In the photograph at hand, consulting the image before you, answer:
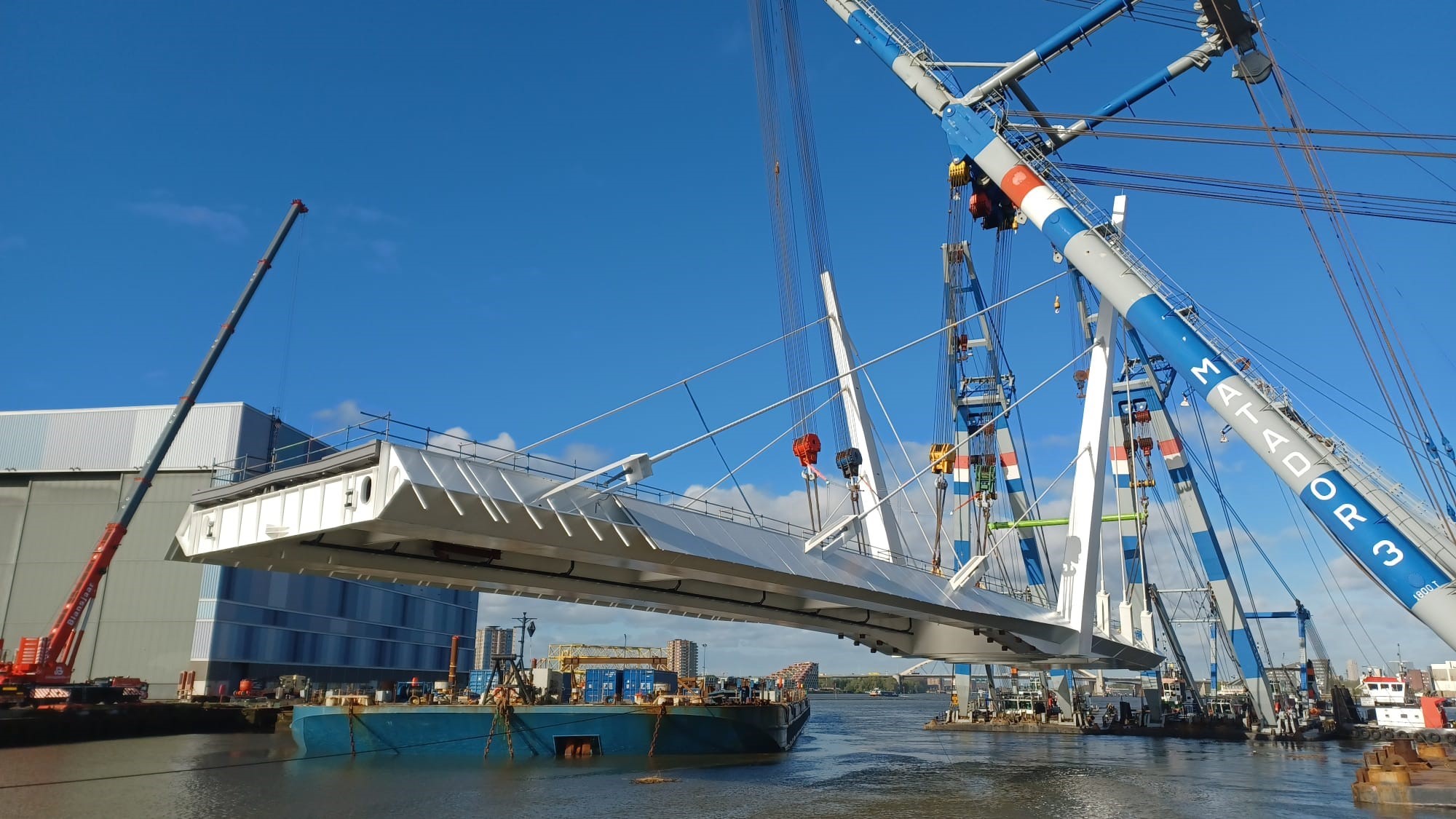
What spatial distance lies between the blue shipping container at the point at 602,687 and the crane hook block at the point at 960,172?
1159 inches

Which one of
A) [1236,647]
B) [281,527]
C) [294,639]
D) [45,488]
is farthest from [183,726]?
[1236,647]

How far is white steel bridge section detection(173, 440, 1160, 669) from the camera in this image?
20.1 m

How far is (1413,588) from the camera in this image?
22.9 m

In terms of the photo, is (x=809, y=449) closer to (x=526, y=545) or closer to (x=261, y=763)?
(x=526, y=545)

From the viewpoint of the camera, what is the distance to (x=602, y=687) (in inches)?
1871

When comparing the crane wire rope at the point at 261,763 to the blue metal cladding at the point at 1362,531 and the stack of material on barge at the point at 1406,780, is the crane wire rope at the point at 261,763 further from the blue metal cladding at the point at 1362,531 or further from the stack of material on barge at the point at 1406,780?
the blue metal cladding at the point at 1362,531

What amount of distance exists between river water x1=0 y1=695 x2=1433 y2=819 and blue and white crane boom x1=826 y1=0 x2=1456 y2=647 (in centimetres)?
824

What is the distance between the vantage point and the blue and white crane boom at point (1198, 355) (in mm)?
23141

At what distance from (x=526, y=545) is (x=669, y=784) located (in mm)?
14524

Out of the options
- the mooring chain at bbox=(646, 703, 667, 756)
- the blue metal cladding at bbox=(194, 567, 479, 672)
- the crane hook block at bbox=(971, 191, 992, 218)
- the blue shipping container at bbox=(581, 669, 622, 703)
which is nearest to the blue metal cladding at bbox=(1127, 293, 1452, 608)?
the crane hook block at bbox=(971, 191, 992, 218)

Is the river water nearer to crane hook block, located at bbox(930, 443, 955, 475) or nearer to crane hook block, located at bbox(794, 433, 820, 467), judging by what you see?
crane hook block, located at bbox(794, 433, 820, 467)

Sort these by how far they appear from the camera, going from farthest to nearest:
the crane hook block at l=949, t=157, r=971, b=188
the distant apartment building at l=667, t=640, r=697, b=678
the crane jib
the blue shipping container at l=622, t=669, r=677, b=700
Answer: the distant apartment building at l=667, t=640, r=697, b=678
the blue shipping container at l=622, t=669, r=677, b=700
the crane hook block at l=949, t=157, r=971, b=188
the crane jib

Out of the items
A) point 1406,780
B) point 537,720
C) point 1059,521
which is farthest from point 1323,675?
point 537,720

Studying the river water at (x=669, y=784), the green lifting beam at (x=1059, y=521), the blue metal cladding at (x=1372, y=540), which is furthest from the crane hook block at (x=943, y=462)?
the blue metal cladding at (x=1372, y=540)
